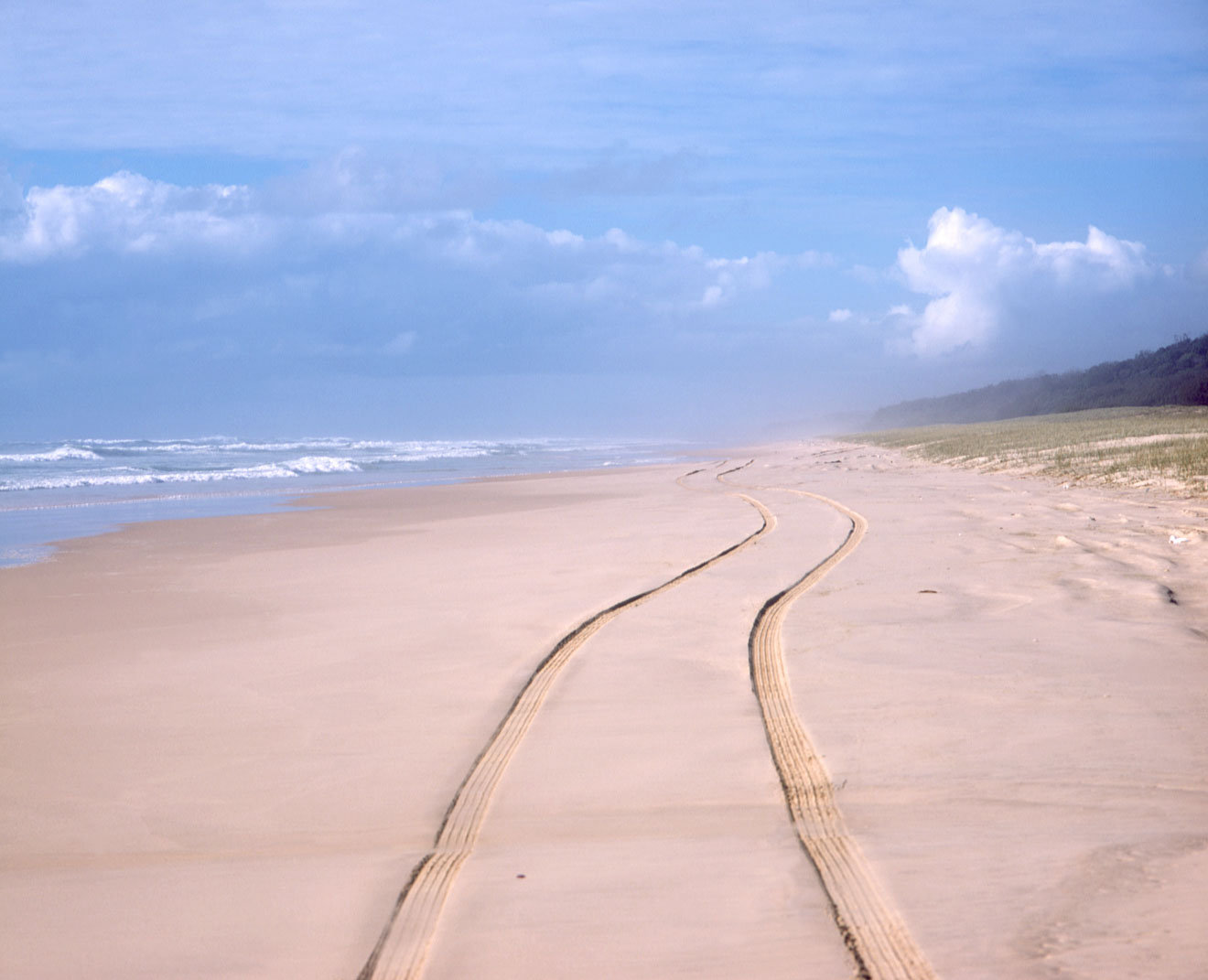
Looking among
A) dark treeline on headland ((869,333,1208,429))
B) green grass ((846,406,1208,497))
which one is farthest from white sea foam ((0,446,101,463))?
dark treeline on headland ((869,333,1208,429))

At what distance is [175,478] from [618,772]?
3218 cm

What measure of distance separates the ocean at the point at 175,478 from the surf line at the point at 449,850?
9.68 metres

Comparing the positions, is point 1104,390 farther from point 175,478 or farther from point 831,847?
point 831,847

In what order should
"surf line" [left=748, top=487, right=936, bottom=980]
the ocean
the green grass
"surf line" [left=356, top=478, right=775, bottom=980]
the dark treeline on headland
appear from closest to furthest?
"surf line" [left=748, top=487, right=936, bottom=980] → "surf line" [left=356, top=478, right=775, bottom=980] → the green grass → the ocean → the dark treeline on headland

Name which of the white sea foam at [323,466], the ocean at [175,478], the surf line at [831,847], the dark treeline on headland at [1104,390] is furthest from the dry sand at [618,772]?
the dark treeline on headland at [1104,390]

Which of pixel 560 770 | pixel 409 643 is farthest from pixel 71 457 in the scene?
pixel 560 770

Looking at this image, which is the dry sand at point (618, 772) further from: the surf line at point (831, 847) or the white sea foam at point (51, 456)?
the white sea foam at point (51, 456)

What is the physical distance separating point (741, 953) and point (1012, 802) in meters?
1.54

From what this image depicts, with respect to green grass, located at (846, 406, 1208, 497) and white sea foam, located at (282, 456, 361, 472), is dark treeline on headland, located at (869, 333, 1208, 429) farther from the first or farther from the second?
A: white sea foam, located at (282, 456, 361, 472)

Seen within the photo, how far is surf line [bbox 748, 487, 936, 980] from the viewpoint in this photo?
8.75 ft

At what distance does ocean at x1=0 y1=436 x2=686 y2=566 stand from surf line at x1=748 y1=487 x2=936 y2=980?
1079 centimetres

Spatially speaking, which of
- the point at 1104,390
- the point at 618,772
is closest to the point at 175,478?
the point at 618,772

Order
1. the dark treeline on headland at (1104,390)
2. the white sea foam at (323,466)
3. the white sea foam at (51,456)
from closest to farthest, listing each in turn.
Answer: the white sea foam at (323,466)
the white sea foam at (51,456)
the dark treeline on headland at (1104,390)

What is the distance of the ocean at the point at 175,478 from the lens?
1859 centimetres
